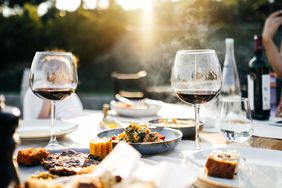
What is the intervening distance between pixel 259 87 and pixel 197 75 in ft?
2.57

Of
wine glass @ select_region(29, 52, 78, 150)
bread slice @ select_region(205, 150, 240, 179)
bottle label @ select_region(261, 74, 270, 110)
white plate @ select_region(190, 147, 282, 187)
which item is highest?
wine glass @ select_region(29, 52, 78, 150)

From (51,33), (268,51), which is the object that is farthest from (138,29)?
(268,51)

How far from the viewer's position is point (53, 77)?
1.27 metres

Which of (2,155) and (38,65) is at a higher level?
(38,65)

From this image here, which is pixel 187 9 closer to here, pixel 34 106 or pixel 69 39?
pixel 34 106

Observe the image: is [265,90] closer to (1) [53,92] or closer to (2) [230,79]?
(2) [230,79]

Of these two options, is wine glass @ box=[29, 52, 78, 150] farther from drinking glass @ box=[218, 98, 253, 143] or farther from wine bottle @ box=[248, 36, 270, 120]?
wine bottle @ box=[248, 36, 270, 120]

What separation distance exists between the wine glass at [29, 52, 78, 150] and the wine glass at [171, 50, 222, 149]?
0.38m

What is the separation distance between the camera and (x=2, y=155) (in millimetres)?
647

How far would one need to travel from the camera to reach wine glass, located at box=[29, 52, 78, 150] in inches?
48.1

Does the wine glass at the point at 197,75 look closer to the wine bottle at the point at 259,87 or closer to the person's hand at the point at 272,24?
the wine bottle at the point at 259,87

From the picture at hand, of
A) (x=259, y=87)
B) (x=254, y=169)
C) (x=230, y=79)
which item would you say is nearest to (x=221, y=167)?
(x=254, y=169)

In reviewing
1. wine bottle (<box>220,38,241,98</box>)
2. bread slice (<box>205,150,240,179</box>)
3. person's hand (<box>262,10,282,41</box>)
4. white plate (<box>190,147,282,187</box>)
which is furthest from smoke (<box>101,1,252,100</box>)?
bread slice (<box>205,150,240,179</box>)

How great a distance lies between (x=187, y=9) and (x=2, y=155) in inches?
137
